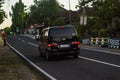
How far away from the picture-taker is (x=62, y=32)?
21.2 metres

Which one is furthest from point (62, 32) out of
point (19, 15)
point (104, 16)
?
point (19, 15)

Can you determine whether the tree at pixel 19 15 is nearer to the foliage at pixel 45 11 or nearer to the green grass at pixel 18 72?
the foliage at pixel 45 11

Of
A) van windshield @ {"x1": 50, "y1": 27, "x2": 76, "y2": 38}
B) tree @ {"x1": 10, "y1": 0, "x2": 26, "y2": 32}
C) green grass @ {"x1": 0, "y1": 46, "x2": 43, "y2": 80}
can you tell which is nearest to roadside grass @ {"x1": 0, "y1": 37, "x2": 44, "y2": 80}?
green grass @ {"x1": 0, "y1": 46, "x2": 43, "y2": 80}

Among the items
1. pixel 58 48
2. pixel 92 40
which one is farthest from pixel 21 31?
pixel 58 48

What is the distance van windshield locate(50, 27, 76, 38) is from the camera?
21.1 meters

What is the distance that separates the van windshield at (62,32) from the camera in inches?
830

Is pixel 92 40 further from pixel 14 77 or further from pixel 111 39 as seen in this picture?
pixel 14 77

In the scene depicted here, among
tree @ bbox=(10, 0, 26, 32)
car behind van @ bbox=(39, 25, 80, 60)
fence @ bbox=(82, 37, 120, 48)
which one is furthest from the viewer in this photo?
tree @ bbox=(10, 0, 26, 32)

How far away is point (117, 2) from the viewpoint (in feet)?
163

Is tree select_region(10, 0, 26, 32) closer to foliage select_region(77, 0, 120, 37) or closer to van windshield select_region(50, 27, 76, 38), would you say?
foliage select_region(77, 0, 120, 37)

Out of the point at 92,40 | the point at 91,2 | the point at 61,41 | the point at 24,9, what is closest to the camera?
the point at 61,41

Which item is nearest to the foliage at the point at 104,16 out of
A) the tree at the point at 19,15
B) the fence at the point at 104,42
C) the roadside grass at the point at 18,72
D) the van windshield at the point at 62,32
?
the fence at the point at 104,42

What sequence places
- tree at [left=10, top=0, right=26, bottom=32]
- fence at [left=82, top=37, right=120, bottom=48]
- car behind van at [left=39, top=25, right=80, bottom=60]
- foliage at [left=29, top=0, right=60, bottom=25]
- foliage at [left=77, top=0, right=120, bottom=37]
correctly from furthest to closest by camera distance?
tree at [left=10, top=0, right=26, bottom=32], foliage at [left=29, top=0, right=60, bottom=25], foliage at [left=77, top=0, right=120, bottom=37], fence at [left=82, top=37, right=120, bottom=48], car behind van at [left=39, top=25, right=80, bottom=60]

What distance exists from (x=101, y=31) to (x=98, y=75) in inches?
1501
